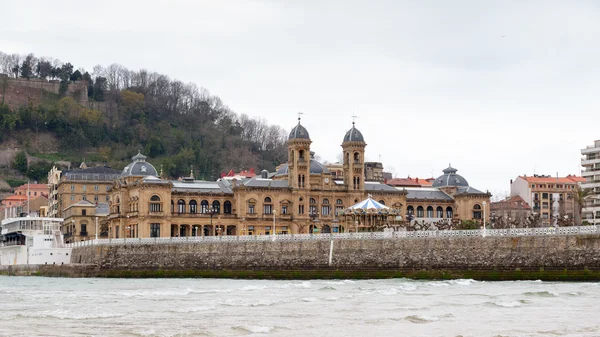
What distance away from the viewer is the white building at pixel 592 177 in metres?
113

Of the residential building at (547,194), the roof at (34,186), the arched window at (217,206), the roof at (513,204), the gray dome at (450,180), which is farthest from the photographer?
the roof at (34,186)

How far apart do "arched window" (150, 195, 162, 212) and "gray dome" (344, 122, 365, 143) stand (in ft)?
80.1

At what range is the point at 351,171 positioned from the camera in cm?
12231

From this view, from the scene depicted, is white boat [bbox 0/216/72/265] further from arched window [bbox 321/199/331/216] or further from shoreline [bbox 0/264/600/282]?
arched window [bbox 321/199/331/216]

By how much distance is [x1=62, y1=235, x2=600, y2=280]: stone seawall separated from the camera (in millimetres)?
69438

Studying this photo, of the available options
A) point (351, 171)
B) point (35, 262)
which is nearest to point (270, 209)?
point (351, 171)

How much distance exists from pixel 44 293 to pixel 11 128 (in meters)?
115

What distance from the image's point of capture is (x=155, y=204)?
113m

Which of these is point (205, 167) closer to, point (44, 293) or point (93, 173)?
point (93, 173)

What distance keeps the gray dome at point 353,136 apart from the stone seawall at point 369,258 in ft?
113

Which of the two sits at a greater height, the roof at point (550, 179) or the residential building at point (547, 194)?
the roof at point (550, 179)

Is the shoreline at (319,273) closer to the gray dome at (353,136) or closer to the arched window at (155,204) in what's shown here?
the arched window at (155,204)

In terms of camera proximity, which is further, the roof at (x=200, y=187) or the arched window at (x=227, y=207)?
the arched window at (x=227, y=207)

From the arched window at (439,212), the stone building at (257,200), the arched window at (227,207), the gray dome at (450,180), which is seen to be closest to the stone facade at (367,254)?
the stone building at (257,200)
